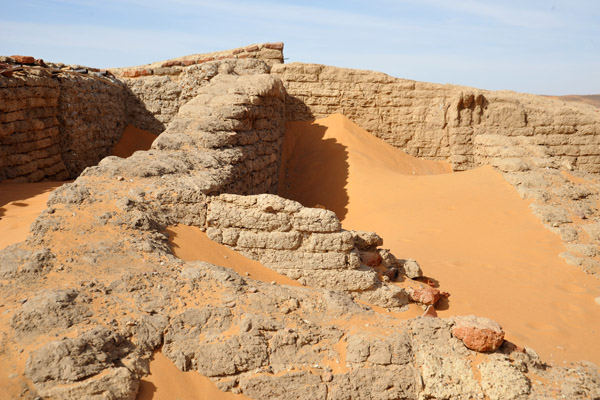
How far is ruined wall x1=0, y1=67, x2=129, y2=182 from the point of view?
306 inches

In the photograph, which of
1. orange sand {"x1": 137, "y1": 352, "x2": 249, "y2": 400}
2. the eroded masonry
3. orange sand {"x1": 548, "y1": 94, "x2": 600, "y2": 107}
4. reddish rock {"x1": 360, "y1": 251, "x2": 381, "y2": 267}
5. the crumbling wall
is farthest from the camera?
orange sand {"x1": 548, "y1": 94, "x2": 600, "y2": 107}

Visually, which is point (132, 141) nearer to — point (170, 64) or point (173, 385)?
point (170, 64)

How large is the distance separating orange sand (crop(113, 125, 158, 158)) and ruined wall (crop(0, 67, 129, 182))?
0.73ft

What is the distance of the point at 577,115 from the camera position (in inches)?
427

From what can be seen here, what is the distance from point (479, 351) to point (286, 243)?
6.78 ft

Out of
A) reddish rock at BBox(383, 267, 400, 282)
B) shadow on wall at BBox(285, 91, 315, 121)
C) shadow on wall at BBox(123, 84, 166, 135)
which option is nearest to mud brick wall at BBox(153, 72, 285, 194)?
reddish rock at BBox(383, 267, 400, 282)

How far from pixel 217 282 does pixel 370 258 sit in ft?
6.83

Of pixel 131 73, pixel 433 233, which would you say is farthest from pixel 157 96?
pixel 433 233

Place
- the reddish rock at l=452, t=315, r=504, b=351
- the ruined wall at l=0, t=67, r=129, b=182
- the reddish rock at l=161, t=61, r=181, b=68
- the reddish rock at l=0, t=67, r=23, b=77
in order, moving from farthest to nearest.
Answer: the reddish rock at l=161, t=61, r=181, b=68 < the ruined wall at l=0, t=67, r=129, b=182 < the reddish rock at l=0, t=67, r=23, b=77 < the reddish rock at l=452, t=315, r=504, b=351

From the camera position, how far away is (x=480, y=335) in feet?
11.4

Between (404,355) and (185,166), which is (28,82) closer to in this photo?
(185,166)

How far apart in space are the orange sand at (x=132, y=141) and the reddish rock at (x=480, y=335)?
29.5 feet

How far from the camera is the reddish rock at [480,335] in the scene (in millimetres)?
3467

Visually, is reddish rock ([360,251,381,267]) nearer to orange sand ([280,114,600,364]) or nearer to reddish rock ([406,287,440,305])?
reddish rock ([406,287,440,305])
